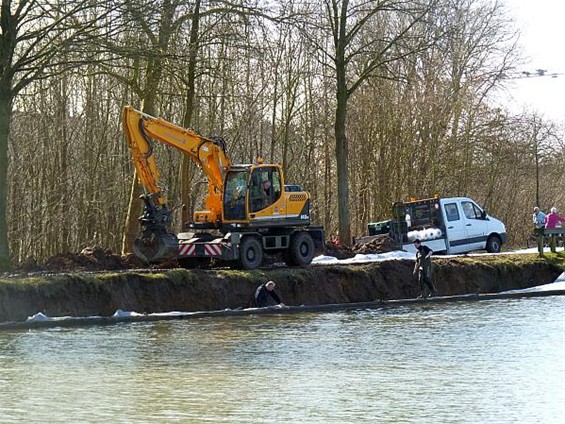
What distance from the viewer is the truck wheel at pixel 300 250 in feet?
108

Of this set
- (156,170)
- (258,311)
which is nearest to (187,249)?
(156,170)

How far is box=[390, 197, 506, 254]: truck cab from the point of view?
39344 mm

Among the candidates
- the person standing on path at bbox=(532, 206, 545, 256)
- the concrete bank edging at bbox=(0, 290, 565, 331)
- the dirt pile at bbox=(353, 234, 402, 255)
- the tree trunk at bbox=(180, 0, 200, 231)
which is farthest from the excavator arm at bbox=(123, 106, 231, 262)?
the person standing on path at bbox=(532, 206, 545, 256)

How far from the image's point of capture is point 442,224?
39.4m

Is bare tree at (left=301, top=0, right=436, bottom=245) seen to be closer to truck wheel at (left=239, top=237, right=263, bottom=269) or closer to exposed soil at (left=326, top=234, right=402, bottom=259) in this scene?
exposed soil at (left=326, top=234, right=402, bottom=259)

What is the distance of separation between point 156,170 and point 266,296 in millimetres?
5177

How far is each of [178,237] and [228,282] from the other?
2.69 metres

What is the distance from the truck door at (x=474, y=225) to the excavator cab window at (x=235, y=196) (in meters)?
10.7

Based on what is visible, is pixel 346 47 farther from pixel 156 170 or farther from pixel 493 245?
pixel 156 170

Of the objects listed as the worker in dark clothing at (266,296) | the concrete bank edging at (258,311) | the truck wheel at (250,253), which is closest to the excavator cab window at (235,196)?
the truck wheel at (250,253)

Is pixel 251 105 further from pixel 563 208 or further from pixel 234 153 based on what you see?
pixel 563 208

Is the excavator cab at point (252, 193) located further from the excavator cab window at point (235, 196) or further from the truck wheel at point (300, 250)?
the truck wheel at point (300, 250)

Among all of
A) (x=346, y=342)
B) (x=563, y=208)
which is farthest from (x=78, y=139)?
(x=563, y=208)

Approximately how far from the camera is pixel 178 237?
31.9 meters
